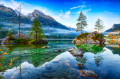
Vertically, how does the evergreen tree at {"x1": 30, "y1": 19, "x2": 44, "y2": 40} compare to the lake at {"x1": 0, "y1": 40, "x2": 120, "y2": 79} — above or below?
above

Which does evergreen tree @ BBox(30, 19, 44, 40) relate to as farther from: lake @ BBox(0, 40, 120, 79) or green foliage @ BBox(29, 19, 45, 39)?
lake @ BBox(0, 40, 120, 79)

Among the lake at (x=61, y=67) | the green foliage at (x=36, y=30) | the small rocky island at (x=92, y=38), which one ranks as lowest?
the lake at (x=61, y=67)

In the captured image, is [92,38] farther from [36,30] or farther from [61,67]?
[61,67]

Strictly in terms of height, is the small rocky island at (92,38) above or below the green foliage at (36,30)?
below

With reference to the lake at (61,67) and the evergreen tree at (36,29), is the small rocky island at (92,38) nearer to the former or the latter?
the evergreen tree at (36,29)

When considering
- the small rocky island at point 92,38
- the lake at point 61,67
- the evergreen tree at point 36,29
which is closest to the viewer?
the lake at point 61,67

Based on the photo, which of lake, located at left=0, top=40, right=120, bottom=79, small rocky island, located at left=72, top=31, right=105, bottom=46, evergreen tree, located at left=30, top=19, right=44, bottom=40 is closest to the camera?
lake, located at left=0, top=40, right=120, bottom=79

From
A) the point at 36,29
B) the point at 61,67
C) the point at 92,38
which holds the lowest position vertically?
the point at 61,67

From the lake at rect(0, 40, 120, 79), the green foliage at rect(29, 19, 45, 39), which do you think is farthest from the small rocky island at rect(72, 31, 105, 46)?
the lake at rect(0, 40, 120, 79)

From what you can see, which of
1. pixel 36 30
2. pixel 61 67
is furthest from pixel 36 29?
pixel 61 67

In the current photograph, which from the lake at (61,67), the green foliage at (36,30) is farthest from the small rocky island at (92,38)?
the lake at (61,67)

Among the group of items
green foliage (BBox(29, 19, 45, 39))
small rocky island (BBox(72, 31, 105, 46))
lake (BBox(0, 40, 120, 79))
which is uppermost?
green foliage (BBox(29, 19, 45, 39))

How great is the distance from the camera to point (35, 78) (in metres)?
6.27

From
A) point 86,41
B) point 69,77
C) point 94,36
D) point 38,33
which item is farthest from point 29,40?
point 69,77
